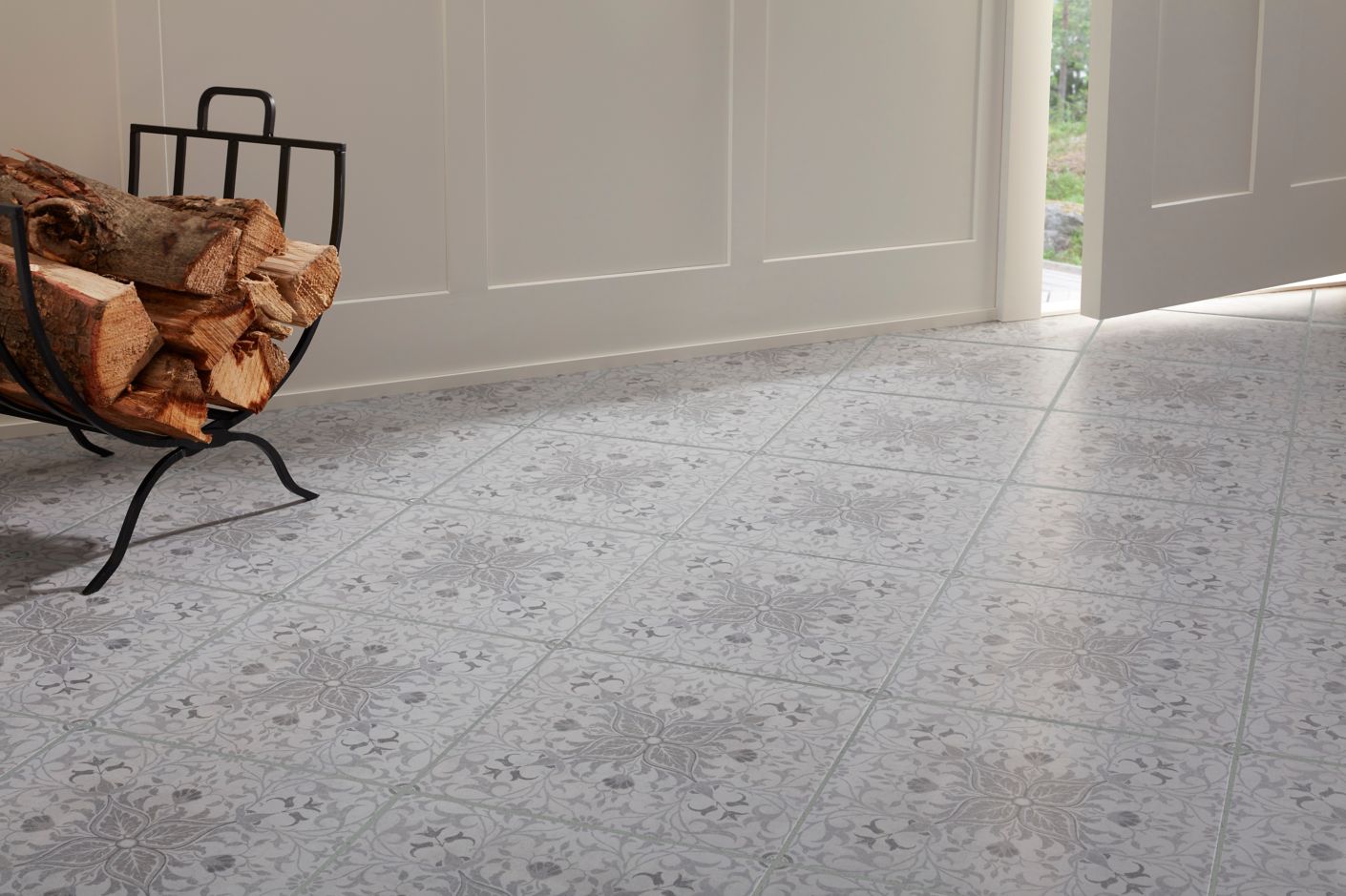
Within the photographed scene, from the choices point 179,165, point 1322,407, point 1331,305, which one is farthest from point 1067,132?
point 179,165

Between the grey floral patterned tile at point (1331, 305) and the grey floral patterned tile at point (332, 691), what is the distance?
269cm

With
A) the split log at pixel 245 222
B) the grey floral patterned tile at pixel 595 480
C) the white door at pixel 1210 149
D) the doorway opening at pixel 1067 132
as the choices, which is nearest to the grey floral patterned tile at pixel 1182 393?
the white door at pixel 1210 149

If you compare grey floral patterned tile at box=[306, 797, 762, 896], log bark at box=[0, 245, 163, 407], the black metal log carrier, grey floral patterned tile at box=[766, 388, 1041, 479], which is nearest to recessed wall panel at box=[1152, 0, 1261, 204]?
grey floral patterned tile at box=[766, 388, 1041, 479]

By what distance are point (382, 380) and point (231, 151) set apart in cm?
70

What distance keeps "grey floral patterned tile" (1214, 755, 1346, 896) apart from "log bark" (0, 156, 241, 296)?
1.57 meters

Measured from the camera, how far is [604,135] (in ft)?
10.5

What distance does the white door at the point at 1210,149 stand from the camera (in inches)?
135

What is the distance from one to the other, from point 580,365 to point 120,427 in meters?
1.32

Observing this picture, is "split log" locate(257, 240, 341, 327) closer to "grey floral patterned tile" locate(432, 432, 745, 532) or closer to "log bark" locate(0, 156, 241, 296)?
"log bark" locate(0, 156, 241, 296)

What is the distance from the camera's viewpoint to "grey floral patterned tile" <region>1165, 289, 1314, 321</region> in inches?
150

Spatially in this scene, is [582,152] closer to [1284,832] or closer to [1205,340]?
[1205,340]

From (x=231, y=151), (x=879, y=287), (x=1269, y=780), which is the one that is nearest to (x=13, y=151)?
(x=231, y=151)

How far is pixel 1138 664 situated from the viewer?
1895 millimetres

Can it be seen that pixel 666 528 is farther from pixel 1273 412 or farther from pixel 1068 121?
pixel 1068 121
